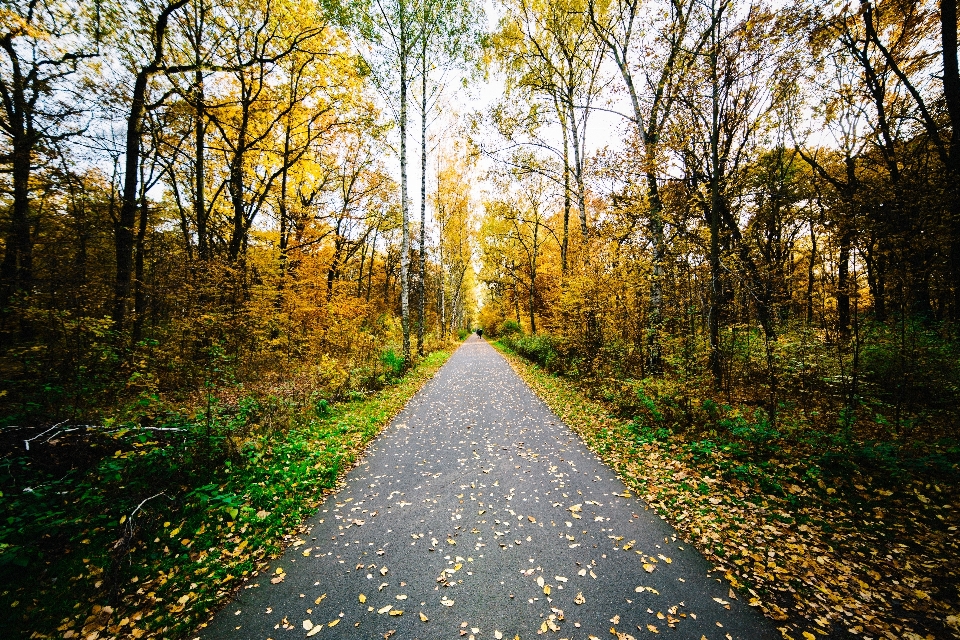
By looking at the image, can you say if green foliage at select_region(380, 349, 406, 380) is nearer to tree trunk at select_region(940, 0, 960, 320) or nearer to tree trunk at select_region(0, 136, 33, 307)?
tree trunk at select_region(0, 136, 33, 307)

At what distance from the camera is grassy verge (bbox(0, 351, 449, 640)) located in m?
2.69

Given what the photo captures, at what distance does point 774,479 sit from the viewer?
14.7ft

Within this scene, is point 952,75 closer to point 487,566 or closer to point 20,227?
point 487,566

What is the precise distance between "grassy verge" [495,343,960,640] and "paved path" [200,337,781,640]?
0.38 m

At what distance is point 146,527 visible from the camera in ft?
11.4

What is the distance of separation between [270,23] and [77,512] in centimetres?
1522

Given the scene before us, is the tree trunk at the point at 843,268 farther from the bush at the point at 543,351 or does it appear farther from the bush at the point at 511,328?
the bush at the point at 511,328

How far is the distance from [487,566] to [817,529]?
3.75 meters

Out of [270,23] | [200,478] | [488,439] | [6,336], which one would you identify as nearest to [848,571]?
[488,439]

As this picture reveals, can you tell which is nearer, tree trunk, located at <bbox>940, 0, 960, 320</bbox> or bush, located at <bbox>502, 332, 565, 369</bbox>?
tree trunk, located at <bbox>940, 0, 960, 320</bbox>

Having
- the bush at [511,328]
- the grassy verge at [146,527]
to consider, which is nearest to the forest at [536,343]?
the grassy verge at [146,527]

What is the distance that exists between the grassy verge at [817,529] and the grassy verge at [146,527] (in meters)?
4.90

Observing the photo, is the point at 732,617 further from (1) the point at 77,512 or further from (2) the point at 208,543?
(1) the point at 77,512

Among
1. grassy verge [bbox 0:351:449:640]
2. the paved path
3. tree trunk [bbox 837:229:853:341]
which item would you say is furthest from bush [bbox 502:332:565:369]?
grassy verge [bbox 0:351:449:640]
